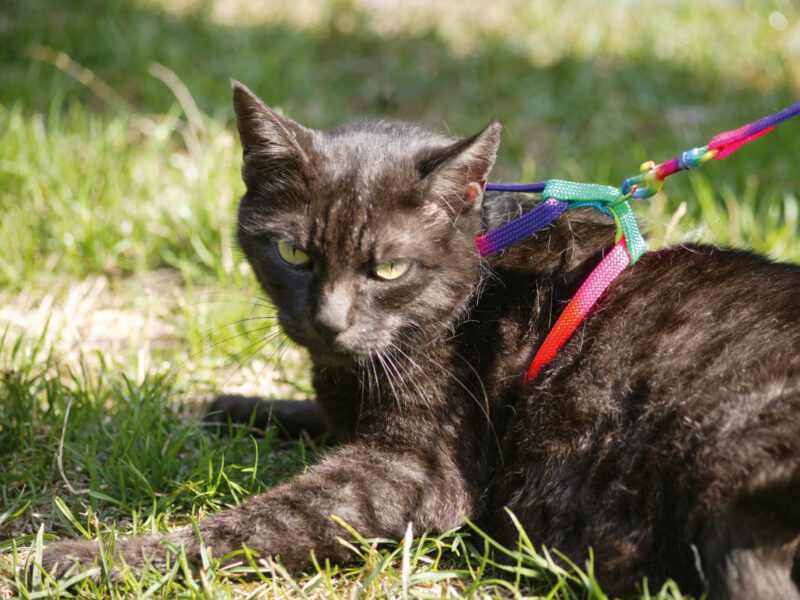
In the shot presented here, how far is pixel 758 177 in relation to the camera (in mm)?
3424

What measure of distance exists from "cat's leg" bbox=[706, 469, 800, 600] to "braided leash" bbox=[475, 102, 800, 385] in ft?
1.80

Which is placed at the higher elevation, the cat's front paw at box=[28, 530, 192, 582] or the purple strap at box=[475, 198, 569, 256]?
the purple strap at box=[475, 198, 569, 256]

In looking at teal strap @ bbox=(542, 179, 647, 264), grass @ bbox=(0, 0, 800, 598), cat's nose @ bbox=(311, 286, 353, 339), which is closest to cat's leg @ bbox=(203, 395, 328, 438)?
grass @ bbox=(0, 0, 800, 598)

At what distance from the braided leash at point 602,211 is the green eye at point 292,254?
453mm

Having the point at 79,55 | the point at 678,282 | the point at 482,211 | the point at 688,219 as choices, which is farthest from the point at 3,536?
the point at 79,55

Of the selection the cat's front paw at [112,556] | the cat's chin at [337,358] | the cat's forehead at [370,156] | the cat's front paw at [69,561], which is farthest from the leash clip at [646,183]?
the cat's front paw at [69,561]

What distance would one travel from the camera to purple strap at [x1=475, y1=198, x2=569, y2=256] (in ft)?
6.06

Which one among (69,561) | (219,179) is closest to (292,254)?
(69,561)

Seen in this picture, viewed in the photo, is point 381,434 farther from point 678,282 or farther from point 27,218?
point 27,218

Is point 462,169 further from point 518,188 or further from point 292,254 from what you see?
point 292,254

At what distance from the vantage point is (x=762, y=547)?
1.40m

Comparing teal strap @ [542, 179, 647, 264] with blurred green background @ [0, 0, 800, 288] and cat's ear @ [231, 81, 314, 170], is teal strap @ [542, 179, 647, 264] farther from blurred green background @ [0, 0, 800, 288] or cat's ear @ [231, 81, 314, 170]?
blurred green background @ [0, 0, 800, 288]

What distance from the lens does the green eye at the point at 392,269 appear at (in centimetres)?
178

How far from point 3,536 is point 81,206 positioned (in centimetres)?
154
